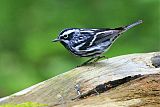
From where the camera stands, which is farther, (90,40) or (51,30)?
(51,30)

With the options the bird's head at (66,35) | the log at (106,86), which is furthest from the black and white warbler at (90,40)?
the log at (106,86)

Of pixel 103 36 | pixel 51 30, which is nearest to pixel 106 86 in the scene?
pixel 103 36

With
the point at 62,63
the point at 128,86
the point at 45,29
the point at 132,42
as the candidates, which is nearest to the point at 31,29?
the point at 45,29

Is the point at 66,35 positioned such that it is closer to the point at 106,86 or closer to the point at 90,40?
the point at 90,40

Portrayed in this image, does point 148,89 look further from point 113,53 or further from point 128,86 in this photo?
point 113,53

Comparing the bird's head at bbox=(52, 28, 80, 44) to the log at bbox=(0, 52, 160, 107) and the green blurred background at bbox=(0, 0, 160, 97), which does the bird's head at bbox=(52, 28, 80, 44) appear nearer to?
the log at bbox=(0, 52, 160, 107)

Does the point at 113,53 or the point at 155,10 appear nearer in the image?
the point at 113,53

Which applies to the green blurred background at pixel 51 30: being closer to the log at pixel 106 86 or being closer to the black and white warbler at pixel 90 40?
the black and white warbler at pixel 90 40
